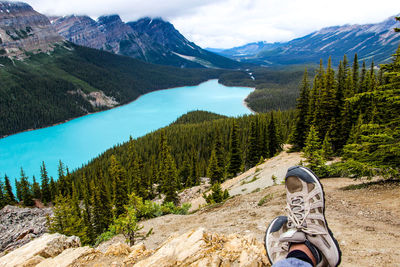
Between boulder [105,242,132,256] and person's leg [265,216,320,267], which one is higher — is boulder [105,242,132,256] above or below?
below

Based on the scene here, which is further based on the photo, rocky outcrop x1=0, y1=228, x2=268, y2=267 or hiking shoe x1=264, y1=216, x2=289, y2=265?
rocky outcrop x1=0, y1=228, x2=268, y2=267

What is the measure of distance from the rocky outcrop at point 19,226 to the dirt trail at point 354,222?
1316 inches

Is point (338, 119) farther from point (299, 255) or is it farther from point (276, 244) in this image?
point (299, 255)

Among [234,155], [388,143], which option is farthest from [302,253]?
[234,155]

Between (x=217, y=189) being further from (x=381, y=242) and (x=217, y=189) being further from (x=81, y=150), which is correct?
(x=81, y=150)

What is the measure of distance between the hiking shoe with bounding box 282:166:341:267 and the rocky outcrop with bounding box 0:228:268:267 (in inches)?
59.2

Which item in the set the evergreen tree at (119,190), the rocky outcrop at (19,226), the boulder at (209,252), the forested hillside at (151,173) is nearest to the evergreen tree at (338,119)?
the forested hillside at (151,173)

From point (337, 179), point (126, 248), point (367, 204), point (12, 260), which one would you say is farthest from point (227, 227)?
point (337, 179)

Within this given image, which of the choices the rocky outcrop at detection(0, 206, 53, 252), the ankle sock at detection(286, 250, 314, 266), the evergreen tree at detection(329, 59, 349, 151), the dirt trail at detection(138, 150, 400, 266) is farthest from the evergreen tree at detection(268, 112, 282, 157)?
the ankle sock at detection(286, 250, 314, 266)

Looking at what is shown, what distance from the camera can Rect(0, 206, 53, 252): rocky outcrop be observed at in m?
34.6

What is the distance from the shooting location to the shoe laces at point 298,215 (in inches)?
183

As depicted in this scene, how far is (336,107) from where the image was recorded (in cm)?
3117

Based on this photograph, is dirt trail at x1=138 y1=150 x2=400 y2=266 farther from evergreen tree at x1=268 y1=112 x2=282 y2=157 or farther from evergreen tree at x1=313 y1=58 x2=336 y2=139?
evergreen tree at x1=268 y1=112 x2=282 y2=157

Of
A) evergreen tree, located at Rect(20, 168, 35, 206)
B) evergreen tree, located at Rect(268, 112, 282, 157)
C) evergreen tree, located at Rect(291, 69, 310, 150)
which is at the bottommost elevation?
evergreen tree, located at Rect(20, 168, 35, 206)
